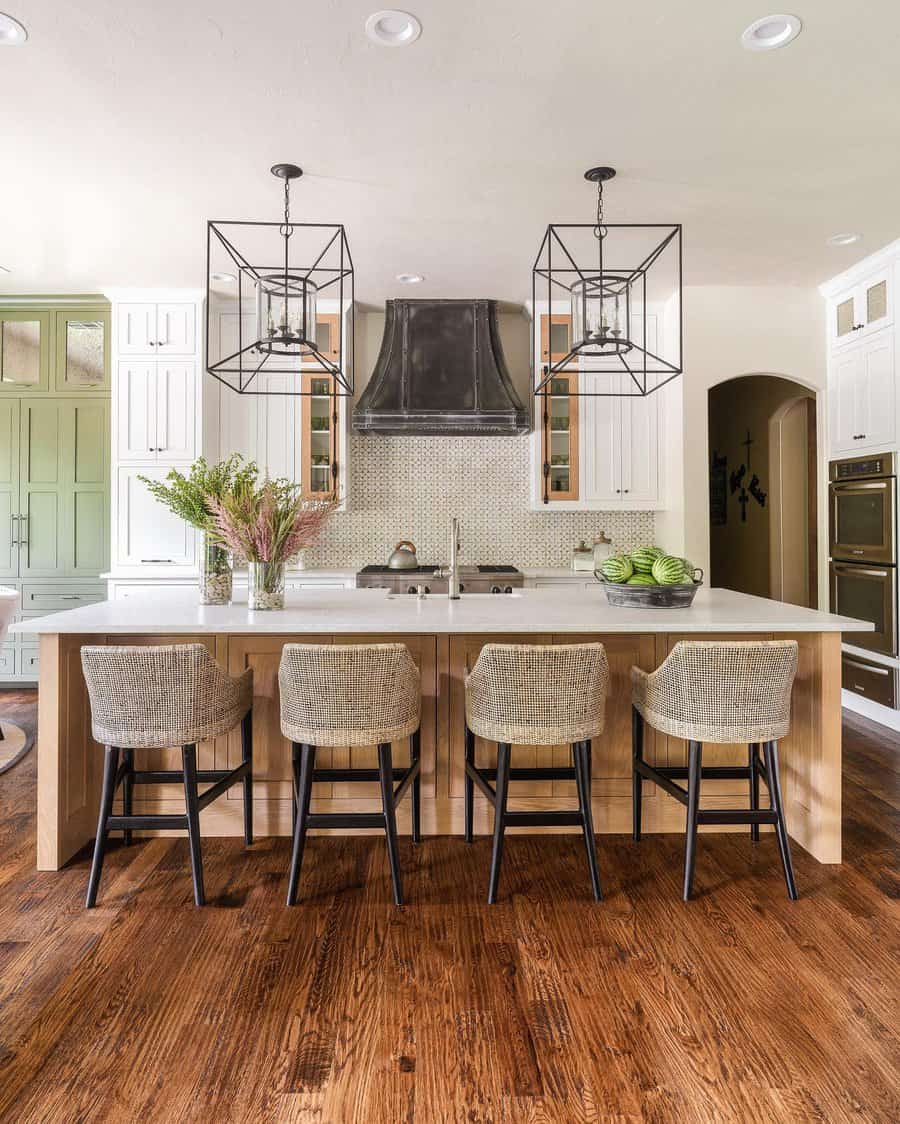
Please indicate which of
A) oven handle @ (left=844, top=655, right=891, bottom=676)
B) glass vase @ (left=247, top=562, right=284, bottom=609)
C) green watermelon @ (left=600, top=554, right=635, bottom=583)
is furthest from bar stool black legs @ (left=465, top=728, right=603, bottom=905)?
oven handle @ (left=844, top=655, right=891, bottom=676)

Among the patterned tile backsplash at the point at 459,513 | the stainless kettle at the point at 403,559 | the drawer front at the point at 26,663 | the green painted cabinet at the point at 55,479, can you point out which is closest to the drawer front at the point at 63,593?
the green painted cabinet at the point at 55,479

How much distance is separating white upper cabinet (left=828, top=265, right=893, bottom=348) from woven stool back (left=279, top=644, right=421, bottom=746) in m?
3.99

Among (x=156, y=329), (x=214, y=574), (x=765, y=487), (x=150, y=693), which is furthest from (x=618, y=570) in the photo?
(x=765, y=487)

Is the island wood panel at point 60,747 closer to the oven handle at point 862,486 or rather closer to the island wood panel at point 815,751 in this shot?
the island wood panel at point 815,751

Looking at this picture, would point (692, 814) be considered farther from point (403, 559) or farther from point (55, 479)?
point (55, 479)

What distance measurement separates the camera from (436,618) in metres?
2.49

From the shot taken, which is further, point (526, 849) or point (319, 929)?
point (526, 849)

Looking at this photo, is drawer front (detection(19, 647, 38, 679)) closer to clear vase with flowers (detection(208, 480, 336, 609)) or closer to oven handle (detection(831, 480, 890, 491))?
clear vase with flowers (detection(208, 480, 336, 609))

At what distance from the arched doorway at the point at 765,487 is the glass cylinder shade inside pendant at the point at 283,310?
3.98 m

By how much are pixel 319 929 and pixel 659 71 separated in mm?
3188

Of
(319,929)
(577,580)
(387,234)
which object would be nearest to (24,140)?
(387,234)

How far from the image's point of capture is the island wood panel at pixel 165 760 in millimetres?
2721

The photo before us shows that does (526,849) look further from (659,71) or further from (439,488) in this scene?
(439,488)

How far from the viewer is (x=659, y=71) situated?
261 cm
